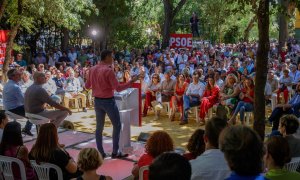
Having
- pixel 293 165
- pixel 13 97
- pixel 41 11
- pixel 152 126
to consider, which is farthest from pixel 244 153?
pixel 41 11

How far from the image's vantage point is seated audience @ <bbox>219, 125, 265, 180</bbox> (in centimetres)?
217

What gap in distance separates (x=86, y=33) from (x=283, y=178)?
21.0 meters

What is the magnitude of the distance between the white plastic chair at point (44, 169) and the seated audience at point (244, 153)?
91.0 inches

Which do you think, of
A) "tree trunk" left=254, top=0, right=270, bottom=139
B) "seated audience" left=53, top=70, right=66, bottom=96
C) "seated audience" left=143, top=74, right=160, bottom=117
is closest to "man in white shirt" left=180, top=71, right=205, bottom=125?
"seated audience" left=143, top=74, right=160, bottom=117

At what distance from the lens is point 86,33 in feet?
76.2

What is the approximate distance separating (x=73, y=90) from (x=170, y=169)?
10.1 metres

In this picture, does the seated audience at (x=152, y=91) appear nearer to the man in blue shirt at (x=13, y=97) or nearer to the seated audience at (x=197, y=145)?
the man in blue shirt at (x=13, y=97)

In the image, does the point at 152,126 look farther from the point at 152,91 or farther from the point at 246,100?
the point at 246,100

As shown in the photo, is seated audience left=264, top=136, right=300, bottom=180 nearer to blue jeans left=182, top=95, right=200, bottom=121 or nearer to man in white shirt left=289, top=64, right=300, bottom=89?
blue jeans left=182, top=95, right=200, bottom=121

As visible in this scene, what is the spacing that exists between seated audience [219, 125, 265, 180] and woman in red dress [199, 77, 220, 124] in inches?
290

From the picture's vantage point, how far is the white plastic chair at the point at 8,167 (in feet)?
13.8

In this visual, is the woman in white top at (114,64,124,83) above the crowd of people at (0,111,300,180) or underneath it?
above

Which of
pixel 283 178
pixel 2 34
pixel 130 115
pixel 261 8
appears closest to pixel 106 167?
pixel 130 115

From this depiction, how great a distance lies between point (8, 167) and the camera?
14.1 ft
